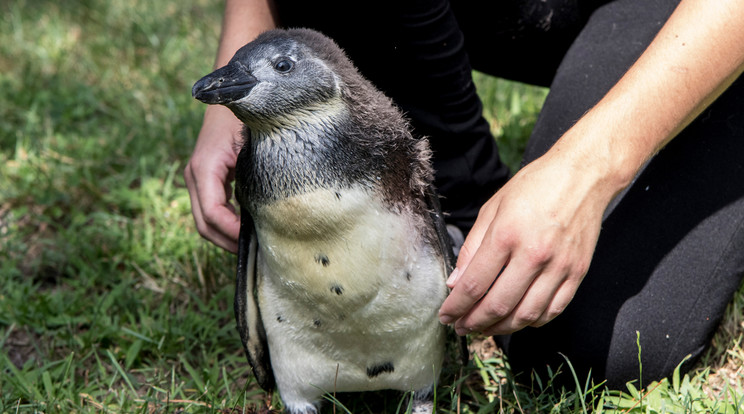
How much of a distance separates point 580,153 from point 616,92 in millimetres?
213

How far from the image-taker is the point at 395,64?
234cm

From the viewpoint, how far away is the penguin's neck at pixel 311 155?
5.70 feet

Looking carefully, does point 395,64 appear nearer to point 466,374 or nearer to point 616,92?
point 616,92

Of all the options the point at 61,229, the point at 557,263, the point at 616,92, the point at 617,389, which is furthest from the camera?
the point at 61,229

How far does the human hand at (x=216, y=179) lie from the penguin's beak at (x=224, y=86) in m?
0.43

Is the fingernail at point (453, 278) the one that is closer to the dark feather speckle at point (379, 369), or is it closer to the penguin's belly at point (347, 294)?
the penguin's belly at point (347, 294)

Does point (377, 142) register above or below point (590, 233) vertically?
above

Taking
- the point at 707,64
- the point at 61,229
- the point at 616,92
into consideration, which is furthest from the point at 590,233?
the point at 61,229

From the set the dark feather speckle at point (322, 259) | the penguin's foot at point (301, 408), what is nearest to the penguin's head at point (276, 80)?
the dark feather speckle at point (322, 259)

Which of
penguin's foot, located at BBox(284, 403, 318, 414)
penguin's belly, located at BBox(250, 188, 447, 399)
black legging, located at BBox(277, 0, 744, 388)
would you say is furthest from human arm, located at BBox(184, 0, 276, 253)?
penguin's foot, located at BBox(284, 403, 318, 414)

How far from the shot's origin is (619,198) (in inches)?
93.7

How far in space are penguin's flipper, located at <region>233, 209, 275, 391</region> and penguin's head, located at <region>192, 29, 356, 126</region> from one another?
0.36 m

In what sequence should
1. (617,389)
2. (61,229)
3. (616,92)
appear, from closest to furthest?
(616,92) → (617,389) → (61,229)

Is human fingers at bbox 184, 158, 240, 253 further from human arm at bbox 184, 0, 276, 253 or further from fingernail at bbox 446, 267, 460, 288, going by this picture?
fingernail at bbox 446, 267, 460, 288
